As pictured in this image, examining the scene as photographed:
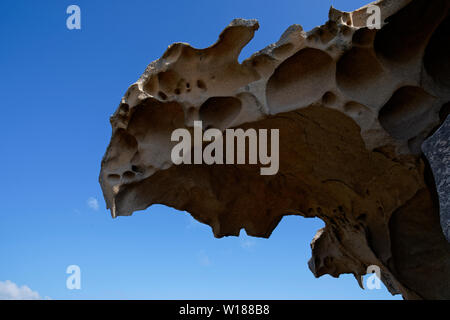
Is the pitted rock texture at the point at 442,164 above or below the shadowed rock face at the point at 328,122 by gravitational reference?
below

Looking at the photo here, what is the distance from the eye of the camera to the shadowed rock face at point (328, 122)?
481 centimetres

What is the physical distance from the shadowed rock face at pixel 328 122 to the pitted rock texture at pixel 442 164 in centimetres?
141

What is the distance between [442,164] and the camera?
3203 mm

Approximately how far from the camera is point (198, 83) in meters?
5.35

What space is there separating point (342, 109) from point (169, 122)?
6.79 feet

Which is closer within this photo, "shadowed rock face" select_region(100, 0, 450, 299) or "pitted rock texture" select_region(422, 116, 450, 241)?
"pitted rock texture" select_region(422, 116, 450, 241)

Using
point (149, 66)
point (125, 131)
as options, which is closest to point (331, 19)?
point (149, 66)

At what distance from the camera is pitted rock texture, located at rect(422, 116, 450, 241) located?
3014 millimetres

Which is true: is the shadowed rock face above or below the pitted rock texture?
above

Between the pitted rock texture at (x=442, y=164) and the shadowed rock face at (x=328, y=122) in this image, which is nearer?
the pitted rock texture at (x=442, y=164)

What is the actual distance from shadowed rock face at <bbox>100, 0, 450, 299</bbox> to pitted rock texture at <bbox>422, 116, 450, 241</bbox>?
141 cm

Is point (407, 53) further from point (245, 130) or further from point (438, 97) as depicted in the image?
point (245, 130)

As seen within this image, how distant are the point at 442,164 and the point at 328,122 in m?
2.04

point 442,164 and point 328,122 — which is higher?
point 328,122
